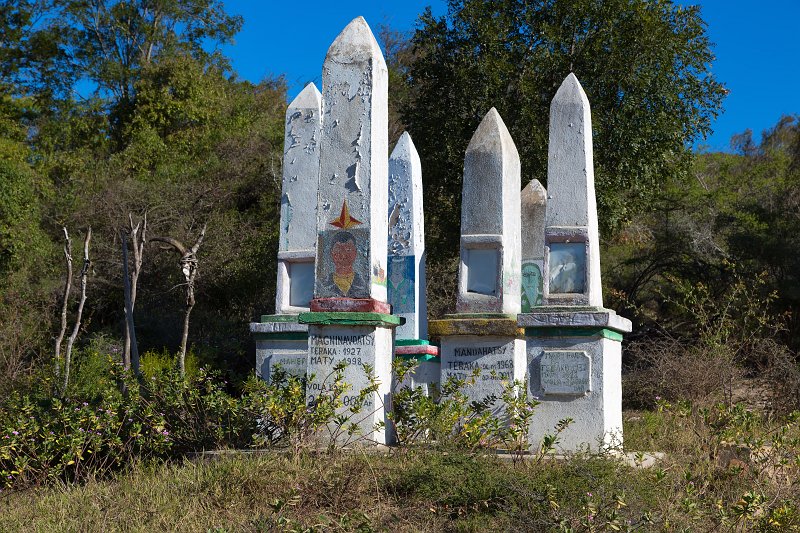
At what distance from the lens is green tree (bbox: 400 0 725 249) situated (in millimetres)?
15164

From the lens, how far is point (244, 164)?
67.9 ft

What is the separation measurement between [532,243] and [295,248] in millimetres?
2859

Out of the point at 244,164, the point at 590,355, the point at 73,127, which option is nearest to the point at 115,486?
the point at 590,355

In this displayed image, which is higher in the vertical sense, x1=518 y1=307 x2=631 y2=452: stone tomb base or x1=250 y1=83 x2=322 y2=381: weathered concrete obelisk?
x1=250 y1=83 x2=322 y2=381: weathered concrete obelisk

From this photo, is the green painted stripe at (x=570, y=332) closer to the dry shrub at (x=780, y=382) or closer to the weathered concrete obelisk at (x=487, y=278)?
the weathered concrete obelisk at (x=487, y=278)

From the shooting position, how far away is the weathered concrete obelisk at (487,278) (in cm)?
940

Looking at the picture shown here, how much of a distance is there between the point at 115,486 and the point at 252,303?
423 inches

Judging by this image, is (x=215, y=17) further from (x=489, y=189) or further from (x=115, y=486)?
(x=115, y=486)

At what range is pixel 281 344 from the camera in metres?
11.2

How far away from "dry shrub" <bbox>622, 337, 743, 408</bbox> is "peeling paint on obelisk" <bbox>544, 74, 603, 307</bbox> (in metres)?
3.08

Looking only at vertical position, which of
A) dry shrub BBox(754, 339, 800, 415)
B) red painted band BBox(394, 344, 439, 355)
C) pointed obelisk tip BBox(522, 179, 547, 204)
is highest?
pointed obelisk tip BBox(522, 179, 547, 204)

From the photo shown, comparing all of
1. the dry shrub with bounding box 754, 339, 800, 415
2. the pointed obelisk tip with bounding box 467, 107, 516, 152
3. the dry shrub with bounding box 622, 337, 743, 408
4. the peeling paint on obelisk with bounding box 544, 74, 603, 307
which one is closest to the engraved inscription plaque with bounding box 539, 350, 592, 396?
the peeling paint on obelisk with bounding box 544, 74, 603, 307

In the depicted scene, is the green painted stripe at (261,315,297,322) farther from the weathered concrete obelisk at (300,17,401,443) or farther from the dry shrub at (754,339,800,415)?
the dry shrub at (754,339,800,415)

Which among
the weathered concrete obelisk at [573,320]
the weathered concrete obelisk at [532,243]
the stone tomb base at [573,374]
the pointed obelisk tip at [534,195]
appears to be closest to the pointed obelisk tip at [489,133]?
the weathered concrete obelisk at [573,320]
